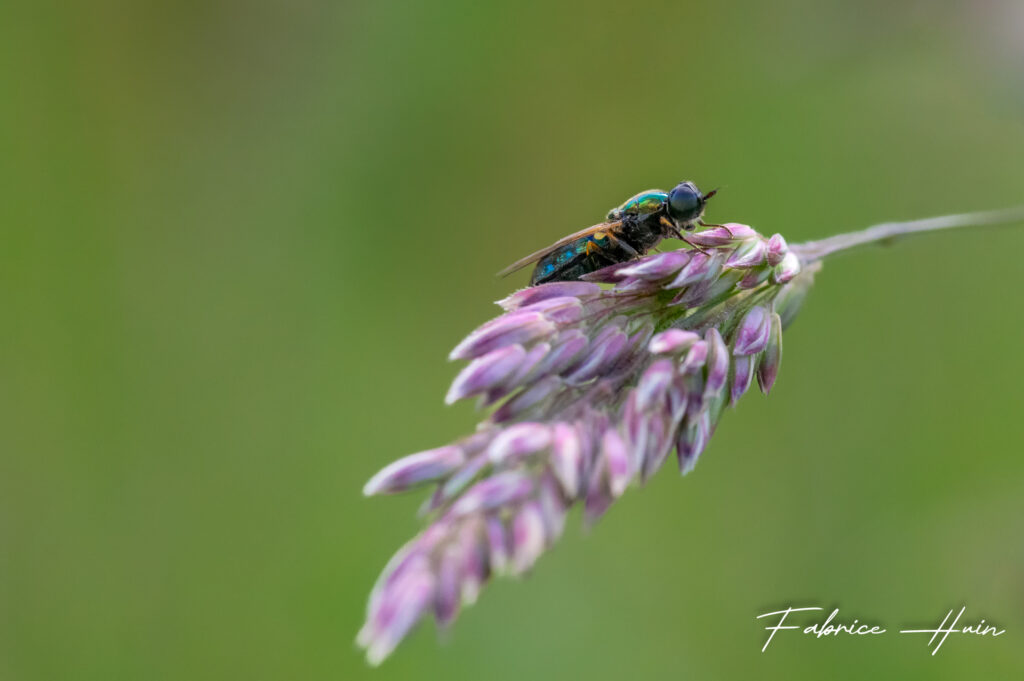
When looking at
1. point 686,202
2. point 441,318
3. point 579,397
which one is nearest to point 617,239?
point 686,202

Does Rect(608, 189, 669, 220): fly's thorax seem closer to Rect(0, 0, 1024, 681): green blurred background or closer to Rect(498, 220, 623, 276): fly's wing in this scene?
Rect(498, 220, 623, 276): fly's wing

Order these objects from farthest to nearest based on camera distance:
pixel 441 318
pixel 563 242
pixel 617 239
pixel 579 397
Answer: pixel 441 318 → pixel 617 239 → pixel 563 242 → pixel 579 397


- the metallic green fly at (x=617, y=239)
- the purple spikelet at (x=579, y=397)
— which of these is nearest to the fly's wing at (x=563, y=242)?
the metallic green fly at (x=617, y=239)

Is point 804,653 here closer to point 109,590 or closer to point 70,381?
point 109,590

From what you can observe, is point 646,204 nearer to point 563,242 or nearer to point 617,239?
point 617,239

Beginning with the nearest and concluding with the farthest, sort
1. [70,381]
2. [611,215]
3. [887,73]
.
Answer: [611,215] → [70,381] → [887,73]

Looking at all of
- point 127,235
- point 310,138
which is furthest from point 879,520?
point 127,235
